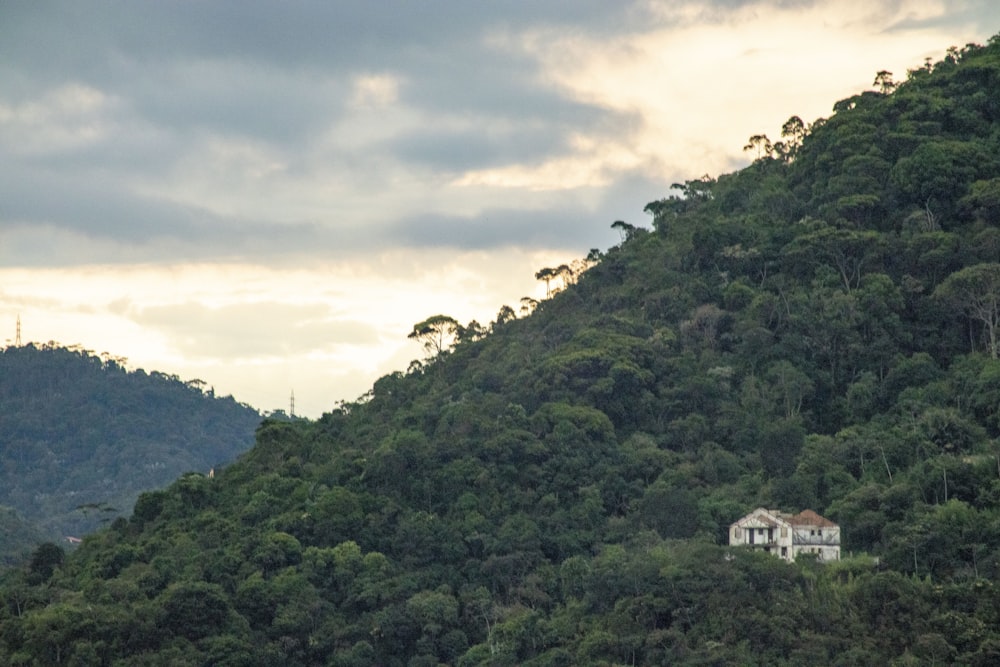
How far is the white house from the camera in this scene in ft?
148

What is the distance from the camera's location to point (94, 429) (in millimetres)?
126562

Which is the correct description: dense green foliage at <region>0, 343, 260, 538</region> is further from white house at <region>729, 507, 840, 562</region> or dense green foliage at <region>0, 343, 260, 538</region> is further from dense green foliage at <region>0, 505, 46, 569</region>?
white house at <region>729, 507, 840, 562</region>

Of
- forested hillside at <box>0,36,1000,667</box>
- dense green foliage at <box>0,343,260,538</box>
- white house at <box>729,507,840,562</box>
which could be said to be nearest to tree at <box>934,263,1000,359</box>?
forested hillside at <box>0,36,1000,667</box>

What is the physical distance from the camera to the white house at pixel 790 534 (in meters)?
45.1

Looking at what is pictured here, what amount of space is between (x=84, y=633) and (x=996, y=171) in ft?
116

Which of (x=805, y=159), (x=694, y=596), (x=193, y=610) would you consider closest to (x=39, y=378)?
(x=805, y=159)

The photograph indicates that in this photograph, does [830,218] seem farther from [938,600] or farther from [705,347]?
[938,600]

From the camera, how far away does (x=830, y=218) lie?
61.1 meters

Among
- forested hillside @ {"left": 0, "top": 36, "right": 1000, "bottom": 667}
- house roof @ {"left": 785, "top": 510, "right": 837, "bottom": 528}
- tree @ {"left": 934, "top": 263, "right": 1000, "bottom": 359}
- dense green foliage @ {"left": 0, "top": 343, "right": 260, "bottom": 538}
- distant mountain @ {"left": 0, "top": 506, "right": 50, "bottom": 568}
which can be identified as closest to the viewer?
forested hillside @ {"left": 0, "top": 36, "right": 1000, "bottom": 667}

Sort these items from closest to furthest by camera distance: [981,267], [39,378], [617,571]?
[617,571] → [981,267] → [39,378]

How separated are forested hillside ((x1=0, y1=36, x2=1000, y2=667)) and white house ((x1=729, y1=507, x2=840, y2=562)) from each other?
70cm

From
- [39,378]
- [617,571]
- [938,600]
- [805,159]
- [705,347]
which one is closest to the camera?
[938,600]

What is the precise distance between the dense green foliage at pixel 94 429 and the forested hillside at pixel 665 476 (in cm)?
5708

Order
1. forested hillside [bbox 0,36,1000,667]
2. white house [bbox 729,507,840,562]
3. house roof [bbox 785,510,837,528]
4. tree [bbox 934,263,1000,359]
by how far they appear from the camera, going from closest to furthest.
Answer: forested hillside [bbox 0,36,1000,667] < white house [bbox 729,507,840,562] < house roof [bbox 785,510,837,528] < tree [bbox 934,263,1000,359]
